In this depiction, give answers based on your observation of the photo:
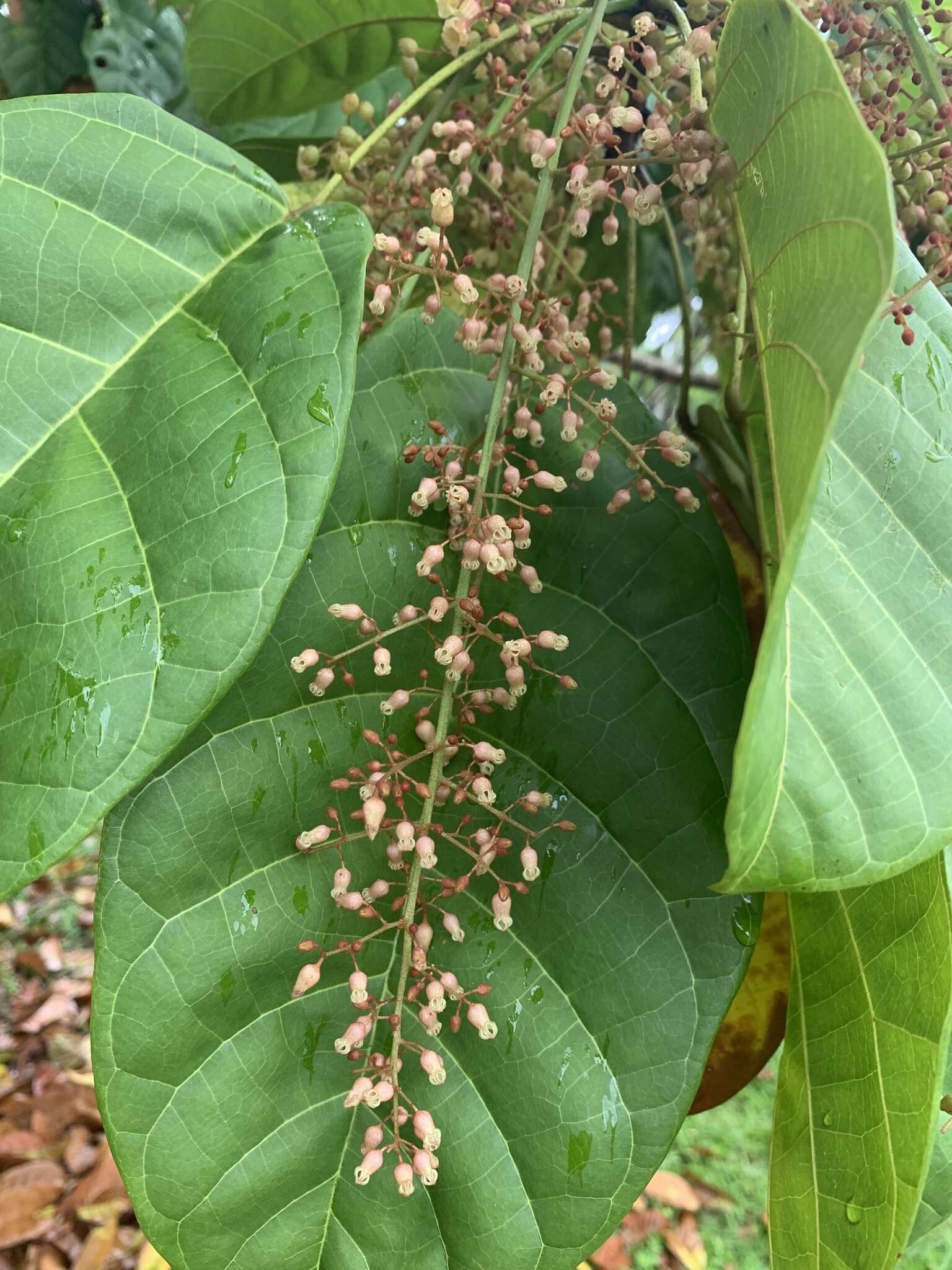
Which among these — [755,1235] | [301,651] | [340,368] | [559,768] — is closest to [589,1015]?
[559,768]

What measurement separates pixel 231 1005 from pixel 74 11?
122 centimetres

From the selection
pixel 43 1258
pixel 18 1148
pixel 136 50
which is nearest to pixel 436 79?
pixel 136 50

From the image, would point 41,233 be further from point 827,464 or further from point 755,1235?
point 755,1235

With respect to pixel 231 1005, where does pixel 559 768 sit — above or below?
above

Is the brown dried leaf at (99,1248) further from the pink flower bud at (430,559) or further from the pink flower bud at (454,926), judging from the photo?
the pink flower bud at (430,559)

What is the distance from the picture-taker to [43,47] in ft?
3.79

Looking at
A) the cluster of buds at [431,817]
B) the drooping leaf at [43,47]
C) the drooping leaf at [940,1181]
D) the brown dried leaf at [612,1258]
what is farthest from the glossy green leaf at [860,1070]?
the brown dried leaf at [612,1258]

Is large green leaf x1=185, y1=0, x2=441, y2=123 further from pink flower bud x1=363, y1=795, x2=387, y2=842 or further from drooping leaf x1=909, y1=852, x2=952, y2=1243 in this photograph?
drooping leaf x1=909, y1=852, x2=952, y2=1243

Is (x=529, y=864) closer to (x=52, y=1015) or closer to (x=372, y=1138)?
(x=372, y=1138)

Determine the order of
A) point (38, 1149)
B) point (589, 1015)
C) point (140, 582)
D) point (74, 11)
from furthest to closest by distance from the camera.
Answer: point (38, 1149) < point (74, 11) < point (589, 1015) < point (140, 582)

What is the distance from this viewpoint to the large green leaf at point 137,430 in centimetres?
42

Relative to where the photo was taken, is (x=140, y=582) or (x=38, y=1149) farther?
(x=38, y=1149)

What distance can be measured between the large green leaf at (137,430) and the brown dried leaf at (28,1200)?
7.22ft

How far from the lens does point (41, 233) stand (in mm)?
494
